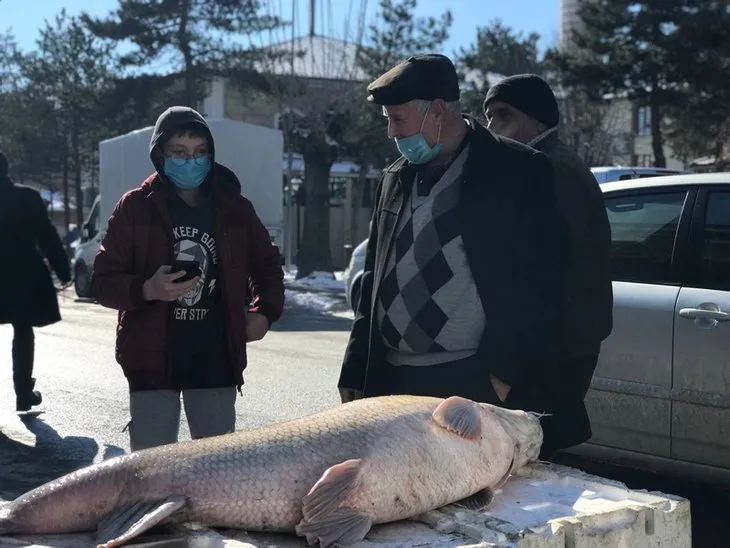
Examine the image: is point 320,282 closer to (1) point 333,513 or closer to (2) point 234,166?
(2) point 234,166

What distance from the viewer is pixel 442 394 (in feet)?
9.83

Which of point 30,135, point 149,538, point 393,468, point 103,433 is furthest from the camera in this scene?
point 30,135

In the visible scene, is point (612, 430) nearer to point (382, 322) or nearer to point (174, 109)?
point (382, 322)

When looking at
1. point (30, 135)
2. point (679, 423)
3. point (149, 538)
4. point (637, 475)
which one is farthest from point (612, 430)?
point (30, 135)

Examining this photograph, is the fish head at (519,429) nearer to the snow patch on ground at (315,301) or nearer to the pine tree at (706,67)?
the snow patch on ground at (315,301)

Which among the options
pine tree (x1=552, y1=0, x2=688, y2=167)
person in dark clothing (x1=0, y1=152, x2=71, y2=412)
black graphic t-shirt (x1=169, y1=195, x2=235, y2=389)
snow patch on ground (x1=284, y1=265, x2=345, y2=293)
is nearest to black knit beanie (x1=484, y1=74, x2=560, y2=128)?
black graphic t-shirt (x1=169, y1=195, x2=235, y2=389)

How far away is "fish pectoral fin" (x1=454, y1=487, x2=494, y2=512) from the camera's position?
243 cm

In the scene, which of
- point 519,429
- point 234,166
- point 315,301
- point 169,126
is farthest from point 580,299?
point 234,166

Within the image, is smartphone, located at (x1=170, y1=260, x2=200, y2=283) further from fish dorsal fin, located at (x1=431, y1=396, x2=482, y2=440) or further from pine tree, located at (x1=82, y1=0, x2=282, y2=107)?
pine tree, located at (x1=82, y1=0, x2=282, y2=107)

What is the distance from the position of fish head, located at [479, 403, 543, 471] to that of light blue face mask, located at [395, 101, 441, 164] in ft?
2.87

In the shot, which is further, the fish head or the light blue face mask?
the light blue face mask

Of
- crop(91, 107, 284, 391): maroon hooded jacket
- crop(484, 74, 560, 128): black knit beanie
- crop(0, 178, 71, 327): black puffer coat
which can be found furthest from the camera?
crop(0, 178, 71, 327): black puffer coat

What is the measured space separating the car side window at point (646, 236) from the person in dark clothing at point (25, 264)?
13.6ft

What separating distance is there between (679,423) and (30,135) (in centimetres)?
3604
